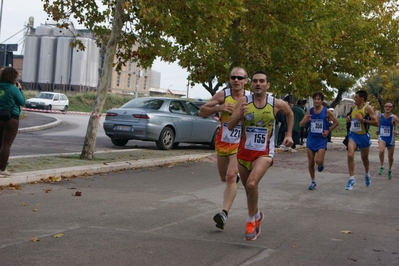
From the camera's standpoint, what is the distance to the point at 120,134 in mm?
20969

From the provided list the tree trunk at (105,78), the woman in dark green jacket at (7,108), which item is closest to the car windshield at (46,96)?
the tree trunk at (105,78)

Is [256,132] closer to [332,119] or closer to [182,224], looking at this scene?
[182,224]

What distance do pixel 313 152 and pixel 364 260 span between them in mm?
7155

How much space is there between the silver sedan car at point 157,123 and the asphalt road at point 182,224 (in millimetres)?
6332

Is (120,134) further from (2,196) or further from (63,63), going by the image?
(63,63)

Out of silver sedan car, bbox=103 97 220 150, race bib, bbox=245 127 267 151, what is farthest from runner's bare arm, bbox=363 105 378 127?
silver sedan car, bbox=103 97 220 150

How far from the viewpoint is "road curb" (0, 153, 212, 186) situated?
1201 centimetres

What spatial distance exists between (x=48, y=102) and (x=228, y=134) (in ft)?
147

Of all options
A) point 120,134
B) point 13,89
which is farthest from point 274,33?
point 13,89

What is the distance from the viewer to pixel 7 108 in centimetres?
1199

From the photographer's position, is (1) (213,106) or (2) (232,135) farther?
(2) (232,135)

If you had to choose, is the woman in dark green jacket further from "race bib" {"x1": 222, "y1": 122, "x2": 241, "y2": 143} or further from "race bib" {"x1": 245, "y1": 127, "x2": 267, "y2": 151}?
"race bib" {"x1": 245, "y1": 127, "x2": 267, "y2": 151}

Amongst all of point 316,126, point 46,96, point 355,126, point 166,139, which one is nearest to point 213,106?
point 316,126

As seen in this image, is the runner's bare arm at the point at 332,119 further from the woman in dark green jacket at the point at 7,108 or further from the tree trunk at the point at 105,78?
the woman in dark green jacket at the point at 7,108
